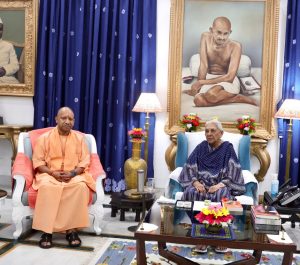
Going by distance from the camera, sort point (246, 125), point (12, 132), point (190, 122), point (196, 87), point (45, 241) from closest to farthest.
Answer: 1. point (45, 241)
2. point (246, 125)
3. point (190, 122)
4. point (12, 132)
5. point (196, 87)

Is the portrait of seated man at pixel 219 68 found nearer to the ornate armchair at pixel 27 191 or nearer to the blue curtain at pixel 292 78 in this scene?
the blue curtain at pixel 292 78

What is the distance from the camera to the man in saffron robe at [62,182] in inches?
160

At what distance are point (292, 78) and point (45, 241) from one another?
3849mm

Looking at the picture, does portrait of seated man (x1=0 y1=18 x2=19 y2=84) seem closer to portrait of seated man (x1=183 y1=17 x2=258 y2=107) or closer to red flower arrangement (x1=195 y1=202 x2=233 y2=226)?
portrait of seated man (x1=183 y1=17 x2=258 y2=107)

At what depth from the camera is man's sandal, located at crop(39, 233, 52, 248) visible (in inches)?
155

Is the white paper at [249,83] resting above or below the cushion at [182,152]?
above

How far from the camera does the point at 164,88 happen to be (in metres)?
6.25

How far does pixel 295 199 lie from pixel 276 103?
69.8 inches

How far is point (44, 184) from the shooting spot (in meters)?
4.12

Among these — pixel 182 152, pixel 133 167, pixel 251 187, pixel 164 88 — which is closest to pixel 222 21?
pixel 164 88

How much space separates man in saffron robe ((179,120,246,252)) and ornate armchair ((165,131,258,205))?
0.14 metres

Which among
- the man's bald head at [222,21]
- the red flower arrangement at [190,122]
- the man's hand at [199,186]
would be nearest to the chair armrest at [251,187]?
the man's hand at [199,186]

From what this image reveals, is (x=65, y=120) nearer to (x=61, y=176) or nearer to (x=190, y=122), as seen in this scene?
(x=61, y=176)

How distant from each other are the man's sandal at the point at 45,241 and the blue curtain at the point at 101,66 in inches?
88.3
